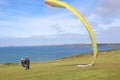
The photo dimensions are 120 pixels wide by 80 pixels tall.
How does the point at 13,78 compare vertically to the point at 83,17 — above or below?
below

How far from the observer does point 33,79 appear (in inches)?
1362

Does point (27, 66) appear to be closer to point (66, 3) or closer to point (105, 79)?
point (66, 3)

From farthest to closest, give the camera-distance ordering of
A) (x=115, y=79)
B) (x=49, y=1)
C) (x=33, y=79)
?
(x=49, y=1) → (x=33, y=79) → (x=115, y=79)

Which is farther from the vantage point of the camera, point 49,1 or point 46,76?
point 49,1

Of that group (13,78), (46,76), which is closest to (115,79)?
(46,76)

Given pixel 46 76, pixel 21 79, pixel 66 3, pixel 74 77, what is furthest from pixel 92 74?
pixel 66 3

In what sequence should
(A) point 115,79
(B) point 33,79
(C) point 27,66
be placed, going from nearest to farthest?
1. (A) point 115,79
2. (B) point 33,79
3. (C) point 27,66

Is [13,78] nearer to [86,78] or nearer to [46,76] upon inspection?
[46,76]

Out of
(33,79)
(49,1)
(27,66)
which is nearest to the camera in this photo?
(33,79)

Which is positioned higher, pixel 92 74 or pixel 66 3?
pixel 66 3

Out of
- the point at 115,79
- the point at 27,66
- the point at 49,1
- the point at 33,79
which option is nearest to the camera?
the point at 115,79

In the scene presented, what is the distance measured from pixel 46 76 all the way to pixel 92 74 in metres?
4.95

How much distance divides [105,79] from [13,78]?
1018 centimetres

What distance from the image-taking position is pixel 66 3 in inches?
1698
